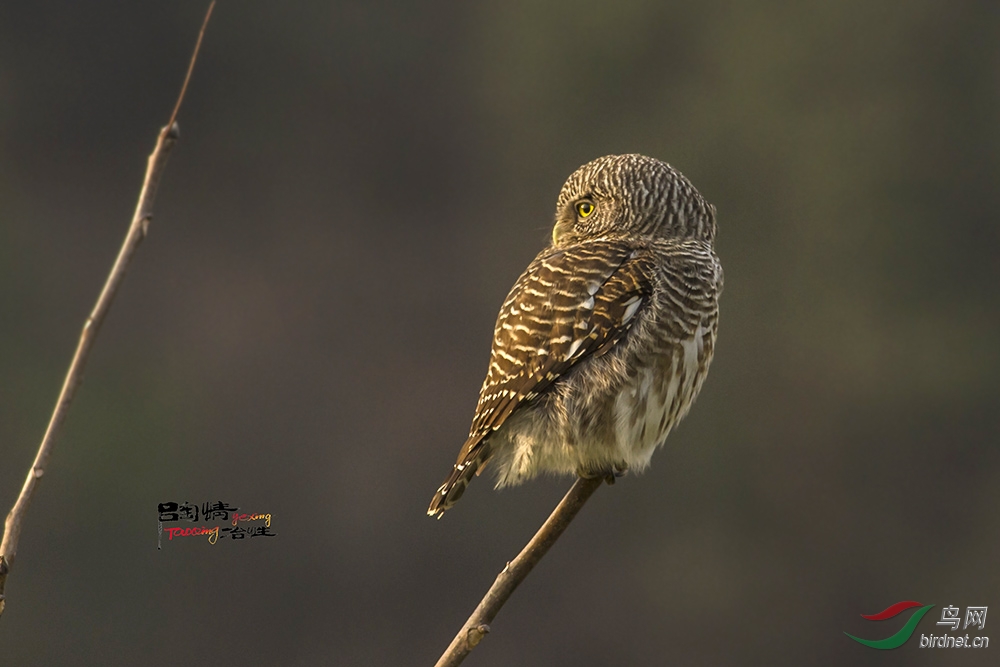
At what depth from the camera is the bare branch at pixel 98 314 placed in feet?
3.79

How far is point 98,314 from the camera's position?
1184 mm

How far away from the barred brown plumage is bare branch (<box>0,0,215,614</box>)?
1.57 m

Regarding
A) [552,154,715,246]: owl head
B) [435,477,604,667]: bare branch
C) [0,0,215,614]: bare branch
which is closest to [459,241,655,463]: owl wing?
[552,154,715,246]: owl head

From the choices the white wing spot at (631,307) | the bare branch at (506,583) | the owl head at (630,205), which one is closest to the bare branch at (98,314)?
the bare branch at (506,583)

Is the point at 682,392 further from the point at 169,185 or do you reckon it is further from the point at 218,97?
the point at 218,97

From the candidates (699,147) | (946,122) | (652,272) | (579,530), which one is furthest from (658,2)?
(652,272)

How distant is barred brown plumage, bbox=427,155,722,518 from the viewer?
108 inches

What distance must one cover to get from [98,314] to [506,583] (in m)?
1.04

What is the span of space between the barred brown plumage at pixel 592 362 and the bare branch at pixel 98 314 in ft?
5.14

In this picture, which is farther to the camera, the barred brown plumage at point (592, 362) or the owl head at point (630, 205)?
the owl head at point (630, 205)

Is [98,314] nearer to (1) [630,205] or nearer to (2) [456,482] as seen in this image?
(2) [456,482]

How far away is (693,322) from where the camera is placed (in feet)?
9.45

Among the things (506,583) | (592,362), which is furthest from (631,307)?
(506,583)

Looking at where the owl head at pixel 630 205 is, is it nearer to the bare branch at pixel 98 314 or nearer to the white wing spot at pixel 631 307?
the white wing spot at pixel 631 307
